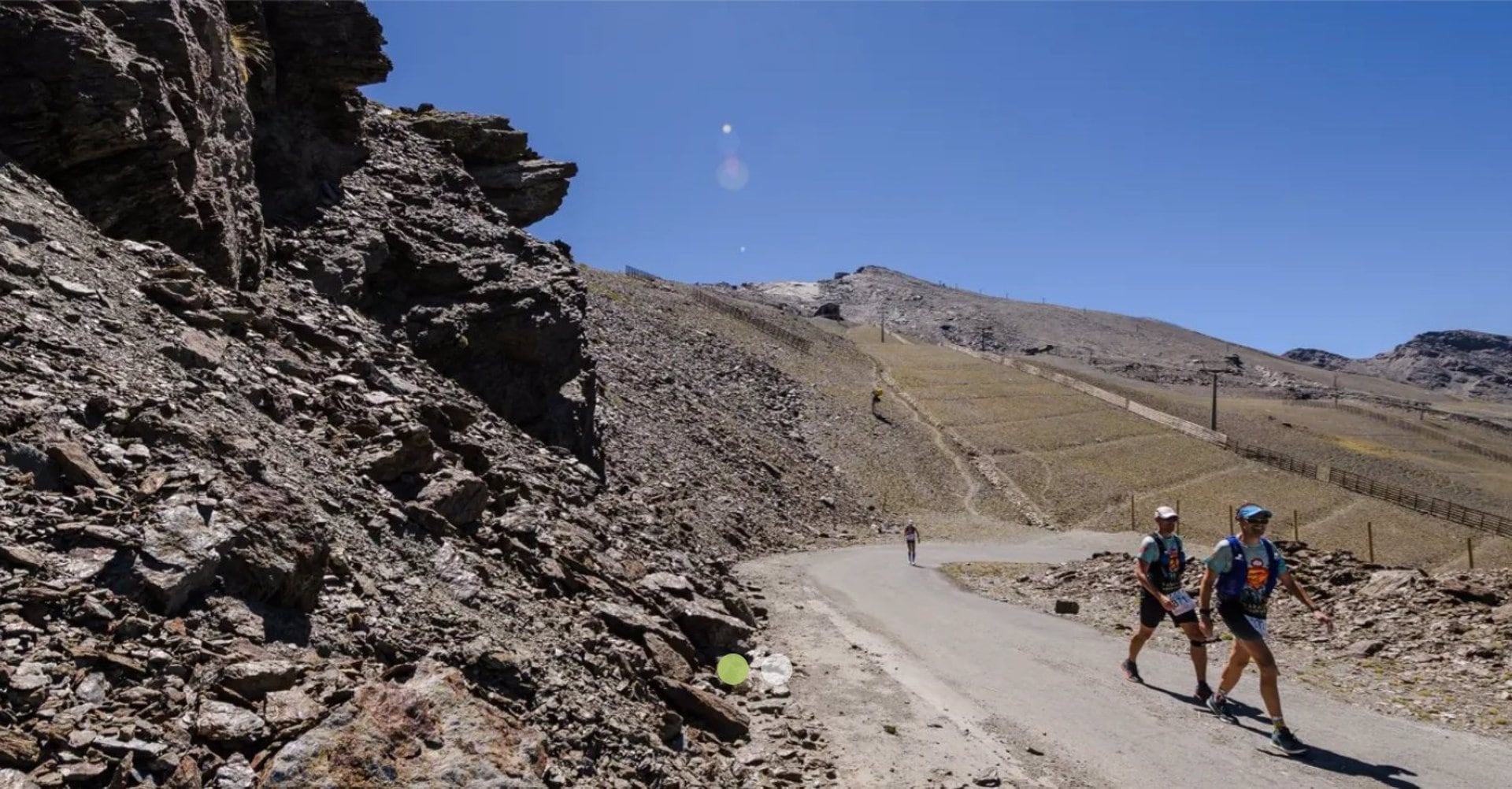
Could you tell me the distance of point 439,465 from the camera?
37.8ft

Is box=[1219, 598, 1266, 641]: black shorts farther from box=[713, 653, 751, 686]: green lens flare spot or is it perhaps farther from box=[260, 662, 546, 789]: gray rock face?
box=[260, 662, 546, 789]: gray rock face

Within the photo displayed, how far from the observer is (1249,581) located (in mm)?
9000

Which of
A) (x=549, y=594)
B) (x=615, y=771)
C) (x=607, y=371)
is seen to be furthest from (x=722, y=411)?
(x=615, y=771)

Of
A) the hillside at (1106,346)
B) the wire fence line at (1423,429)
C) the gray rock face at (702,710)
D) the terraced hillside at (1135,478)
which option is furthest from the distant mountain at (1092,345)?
the gray rock face at (702,710)

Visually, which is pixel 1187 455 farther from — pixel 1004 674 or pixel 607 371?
pixel 1004 674

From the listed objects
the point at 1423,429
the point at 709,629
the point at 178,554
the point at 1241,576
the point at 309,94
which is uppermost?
the point at 309,94

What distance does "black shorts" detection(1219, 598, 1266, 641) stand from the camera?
29.3ft

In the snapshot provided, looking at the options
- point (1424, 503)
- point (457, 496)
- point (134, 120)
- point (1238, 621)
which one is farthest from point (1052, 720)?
point (1424, 503)

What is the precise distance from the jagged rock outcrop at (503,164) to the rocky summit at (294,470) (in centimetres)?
349

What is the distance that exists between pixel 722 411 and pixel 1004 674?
34908mm

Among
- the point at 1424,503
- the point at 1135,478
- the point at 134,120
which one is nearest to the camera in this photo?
the point at 134,120

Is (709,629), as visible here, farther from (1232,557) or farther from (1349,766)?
(1349,766)

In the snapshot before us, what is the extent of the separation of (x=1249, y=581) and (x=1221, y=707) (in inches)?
73.5

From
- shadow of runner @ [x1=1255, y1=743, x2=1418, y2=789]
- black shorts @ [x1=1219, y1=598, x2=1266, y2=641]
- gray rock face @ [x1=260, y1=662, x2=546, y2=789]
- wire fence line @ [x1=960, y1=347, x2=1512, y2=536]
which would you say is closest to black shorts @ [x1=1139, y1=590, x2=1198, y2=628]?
black shorts @ [x1=1219, y1=598, x2=1266, y2=641]
